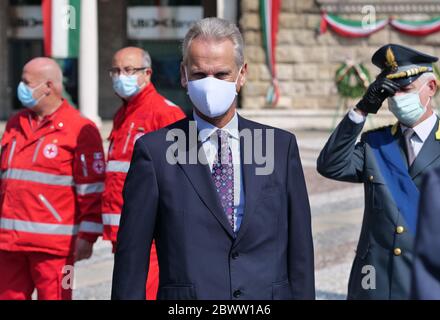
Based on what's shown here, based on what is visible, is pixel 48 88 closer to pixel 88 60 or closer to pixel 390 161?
pixel 390 161

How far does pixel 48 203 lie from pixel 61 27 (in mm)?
15707

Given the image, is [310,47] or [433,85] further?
[310,47]

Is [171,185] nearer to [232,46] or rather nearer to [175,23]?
[232,46]

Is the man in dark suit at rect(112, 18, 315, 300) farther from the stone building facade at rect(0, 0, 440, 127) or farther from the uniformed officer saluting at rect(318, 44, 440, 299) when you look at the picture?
the stone building facade at rect(0, 0, 440, 127)

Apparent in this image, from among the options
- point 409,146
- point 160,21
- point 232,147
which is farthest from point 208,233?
point 160,21

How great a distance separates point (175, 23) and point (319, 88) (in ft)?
16.3

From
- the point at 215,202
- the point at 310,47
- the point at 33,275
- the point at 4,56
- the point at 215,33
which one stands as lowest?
the point at 33,275

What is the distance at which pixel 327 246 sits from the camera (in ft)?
31.8

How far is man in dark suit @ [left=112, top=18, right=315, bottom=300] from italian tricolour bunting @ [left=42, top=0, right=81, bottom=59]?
16.8 meters

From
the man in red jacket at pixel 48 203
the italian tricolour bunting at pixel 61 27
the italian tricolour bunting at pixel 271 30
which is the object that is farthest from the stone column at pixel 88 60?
the man in red jacket at pixel 48 203

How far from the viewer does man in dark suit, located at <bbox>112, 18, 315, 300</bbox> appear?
340 cm

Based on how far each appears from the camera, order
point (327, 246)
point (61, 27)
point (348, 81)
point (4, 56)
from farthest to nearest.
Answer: point (4, 56)
point (348, 81)
point (61, 27)
point (327, 246)

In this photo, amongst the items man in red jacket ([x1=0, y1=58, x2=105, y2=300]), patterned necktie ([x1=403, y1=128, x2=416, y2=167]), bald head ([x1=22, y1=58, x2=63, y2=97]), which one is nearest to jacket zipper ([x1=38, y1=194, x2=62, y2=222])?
man in red jacket ([x1=0, y1=58, x2=105, y2=300])

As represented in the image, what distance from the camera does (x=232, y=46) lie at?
3492 mm
